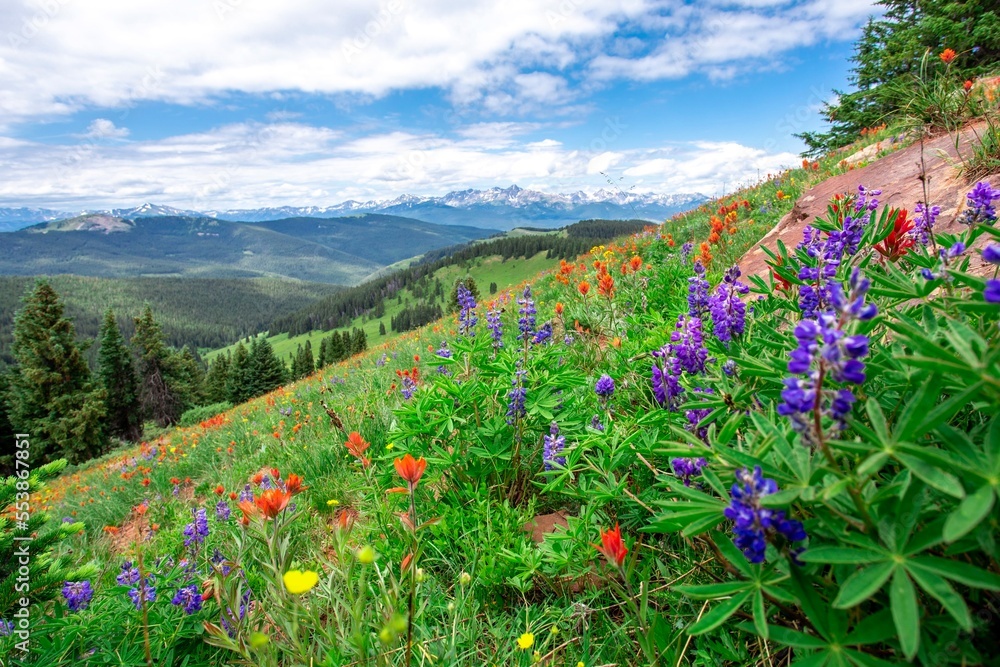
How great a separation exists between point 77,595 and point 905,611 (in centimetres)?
381

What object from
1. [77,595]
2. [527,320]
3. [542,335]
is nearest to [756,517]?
[527,320]

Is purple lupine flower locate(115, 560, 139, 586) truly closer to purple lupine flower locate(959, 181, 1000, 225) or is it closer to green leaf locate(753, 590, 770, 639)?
green leaf locate(753, 590, 770, 639)

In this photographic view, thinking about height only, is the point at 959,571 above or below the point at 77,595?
above

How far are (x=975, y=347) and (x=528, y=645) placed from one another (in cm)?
169

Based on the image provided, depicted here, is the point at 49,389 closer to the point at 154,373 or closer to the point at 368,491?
the point at 154,373

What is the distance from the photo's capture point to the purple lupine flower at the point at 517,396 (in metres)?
2.76

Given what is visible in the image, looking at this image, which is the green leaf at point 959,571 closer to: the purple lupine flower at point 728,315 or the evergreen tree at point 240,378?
the purple lupine flower at point 728,315

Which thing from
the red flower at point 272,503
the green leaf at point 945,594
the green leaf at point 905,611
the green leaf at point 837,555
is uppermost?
the green leaf at point 945,594

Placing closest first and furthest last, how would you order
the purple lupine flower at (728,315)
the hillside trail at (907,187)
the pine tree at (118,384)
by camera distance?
the purple lupine flower at (728,315) < the hillside trail at (907,187) < the pine tree at (118,384)

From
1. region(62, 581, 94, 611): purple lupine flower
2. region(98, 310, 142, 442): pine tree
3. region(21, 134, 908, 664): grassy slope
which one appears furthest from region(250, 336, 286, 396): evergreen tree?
region(62, 581, 94, 611): purple lupine flower

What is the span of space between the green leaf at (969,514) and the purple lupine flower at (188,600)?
3.07 metres

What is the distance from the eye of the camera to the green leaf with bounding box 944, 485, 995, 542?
824mm

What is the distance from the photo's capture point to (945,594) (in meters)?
0.89

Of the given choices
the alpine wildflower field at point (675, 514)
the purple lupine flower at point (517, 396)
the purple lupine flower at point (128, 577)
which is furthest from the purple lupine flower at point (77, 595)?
the purple lupine flower at point (517, 396)
